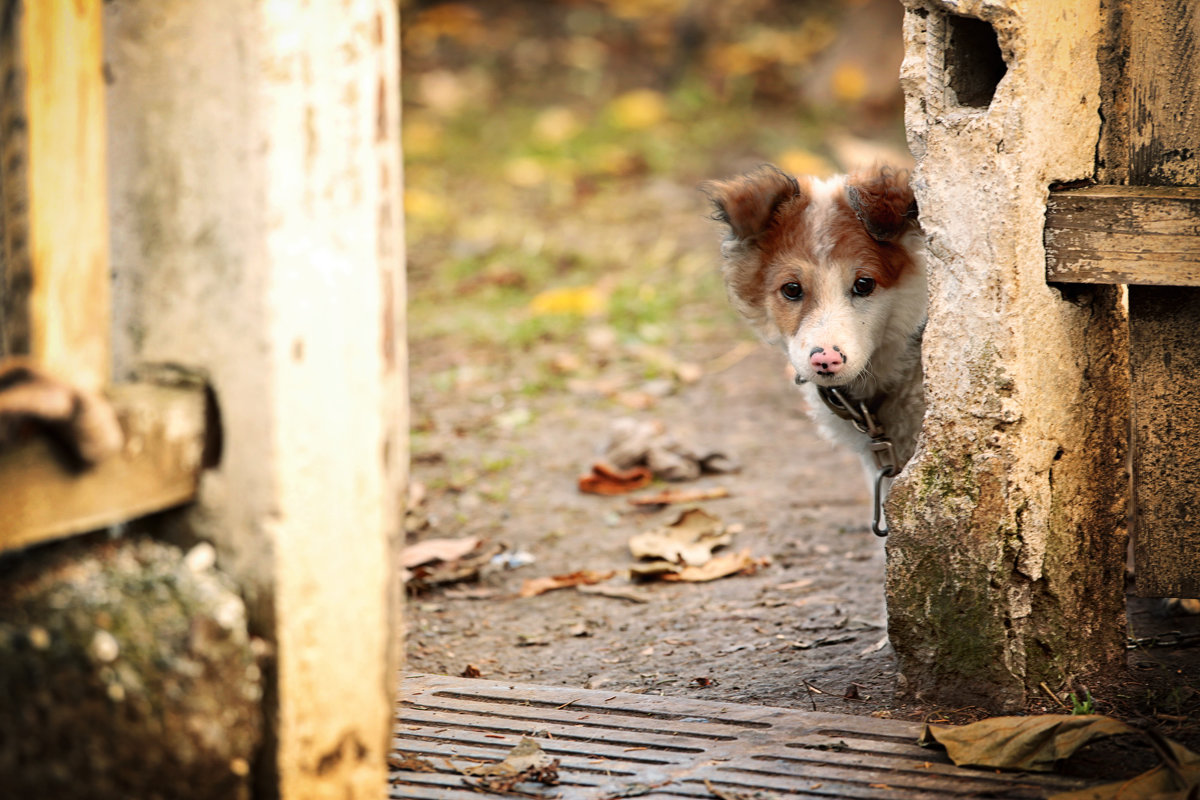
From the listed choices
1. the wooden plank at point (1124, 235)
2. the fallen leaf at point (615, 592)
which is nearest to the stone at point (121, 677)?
the wooden plank at point (1124, 235)

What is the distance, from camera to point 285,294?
84.4 inches

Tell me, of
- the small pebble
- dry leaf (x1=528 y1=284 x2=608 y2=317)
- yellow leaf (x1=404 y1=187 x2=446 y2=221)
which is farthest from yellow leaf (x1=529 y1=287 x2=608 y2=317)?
the small pebble

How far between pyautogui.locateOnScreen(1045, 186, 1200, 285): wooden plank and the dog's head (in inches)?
33.3

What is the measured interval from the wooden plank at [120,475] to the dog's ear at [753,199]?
7.79ft

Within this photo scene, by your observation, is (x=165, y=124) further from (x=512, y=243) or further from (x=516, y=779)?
(x=512, y=243)

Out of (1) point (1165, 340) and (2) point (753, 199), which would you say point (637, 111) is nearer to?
(2) point (753, 199)

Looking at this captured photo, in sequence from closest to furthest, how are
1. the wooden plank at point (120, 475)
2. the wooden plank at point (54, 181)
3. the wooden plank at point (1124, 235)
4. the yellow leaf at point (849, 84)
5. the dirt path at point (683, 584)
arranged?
the wooden plank at point (120, 475) < the wooden plank at point (54, 181) < the wooden plank at point (1124, 235) < the dirt path at point (683, 584) < the yellow leaf at point (849, 84)

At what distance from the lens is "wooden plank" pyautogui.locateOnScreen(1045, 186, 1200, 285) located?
2.81m

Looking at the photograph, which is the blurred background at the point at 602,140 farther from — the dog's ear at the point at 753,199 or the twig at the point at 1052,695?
the twig at the point at 1052,695

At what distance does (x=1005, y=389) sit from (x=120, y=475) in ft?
6.93

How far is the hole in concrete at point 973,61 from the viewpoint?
301 cm

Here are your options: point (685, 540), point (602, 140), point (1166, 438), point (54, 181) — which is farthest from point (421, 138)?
point (54, 181)

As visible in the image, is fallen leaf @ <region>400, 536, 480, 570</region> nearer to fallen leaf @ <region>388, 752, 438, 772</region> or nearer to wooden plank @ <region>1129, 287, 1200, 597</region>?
fallen leaf @ <region>388, 752, 438, 772</region>

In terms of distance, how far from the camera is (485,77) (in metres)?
13.2
